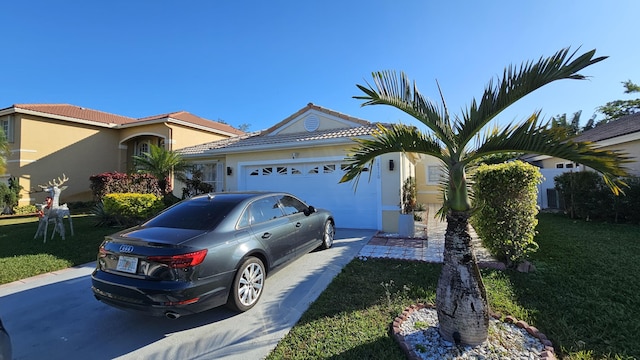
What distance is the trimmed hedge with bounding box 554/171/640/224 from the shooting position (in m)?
8.97

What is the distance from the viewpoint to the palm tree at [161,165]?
11703mm

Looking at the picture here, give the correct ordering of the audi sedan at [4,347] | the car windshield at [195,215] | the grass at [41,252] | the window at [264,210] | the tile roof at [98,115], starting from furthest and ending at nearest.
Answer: the tile roof at [98,115], the grass at [41,252], the window at [264,210], the car windshield at [195,215], the audi sedan at [4,347]

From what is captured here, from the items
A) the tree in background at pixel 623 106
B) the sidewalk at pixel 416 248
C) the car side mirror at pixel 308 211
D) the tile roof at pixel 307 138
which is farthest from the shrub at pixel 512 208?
the tree in background at pixel 623 106

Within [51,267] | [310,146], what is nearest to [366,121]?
[310,146]

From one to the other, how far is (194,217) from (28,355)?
84.9 inches

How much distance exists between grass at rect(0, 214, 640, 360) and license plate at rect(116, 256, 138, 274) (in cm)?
190

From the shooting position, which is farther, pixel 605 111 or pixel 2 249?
pixel 605 111

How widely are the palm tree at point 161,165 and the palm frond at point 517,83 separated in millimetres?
12071

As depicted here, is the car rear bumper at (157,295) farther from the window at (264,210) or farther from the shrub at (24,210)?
the shrub at (24,210)

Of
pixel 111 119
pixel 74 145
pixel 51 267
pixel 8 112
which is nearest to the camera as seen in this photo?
pixel 51 267

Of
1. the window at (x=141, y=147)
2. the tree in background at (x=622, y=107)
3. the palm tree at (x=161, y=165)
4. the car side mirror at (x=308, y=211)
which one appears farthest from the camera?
the tree in background at (x=622, y=107)

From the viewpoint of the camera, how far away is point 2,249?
7.06m

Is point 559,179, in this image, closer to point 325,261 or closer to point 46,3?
point 325,261

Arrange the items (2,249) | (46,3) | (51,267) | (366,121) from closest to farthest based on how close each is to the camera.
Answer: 1. (51,267)
2. (2,249)
3. (46,3)
4. (366,121)
